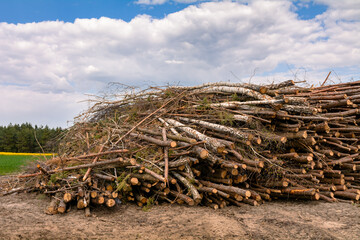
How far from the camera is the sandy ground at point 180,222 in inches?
178

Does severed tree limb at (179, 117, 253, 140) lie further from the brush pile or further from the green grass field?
the green grass field

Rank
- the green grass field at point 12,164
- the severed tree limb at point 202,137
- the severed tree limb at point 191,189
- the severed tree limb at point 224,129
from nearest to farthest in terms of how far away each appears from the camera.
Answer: the severed tree limb at point 191,189 < the severed tree limb at point 202,137 < the severed tree limb at point 224,129 < the green grass field at point 12,164

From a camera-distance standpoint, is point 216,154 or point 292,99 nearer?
point 216,154

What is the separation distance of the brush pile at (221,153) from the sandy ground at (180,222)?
0.93 feet

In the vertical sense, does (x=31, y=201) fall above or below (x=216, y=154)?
below

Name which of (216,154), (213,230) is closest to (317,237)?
(213,230)

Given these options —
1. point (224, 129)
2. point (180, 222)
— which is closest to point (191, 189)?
point (180, 222)

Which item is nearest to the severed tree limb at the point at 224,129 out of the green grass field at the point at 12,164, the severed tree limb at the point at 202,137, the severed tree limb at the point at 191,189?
the severed tree limb at the point at 202,137

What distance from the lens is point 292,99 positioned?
22.1ft

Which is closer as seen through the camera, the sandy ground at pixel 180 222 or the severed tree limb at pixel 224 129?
the sandy ground at pixel 180 222

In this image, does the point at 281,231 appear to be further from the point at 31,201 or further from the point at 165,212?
the point at 31,201

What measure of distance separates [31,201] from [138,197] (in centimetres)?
243

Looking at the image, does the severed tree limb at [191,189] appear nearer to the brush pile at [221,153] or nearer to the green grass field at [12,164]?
the brush pile at [221,153]

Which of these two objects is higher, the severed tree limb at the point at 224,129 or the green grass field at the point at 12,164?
the severed tree limb at the point at 224,129
